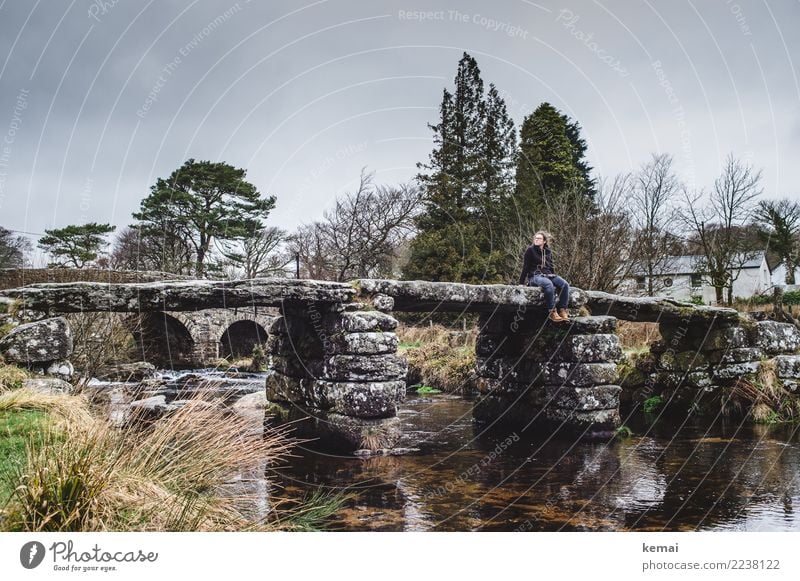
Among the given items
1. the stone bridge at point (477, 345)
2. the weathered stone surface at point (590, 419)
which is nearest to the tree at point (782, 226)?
the stone bridge at point (477, 345)

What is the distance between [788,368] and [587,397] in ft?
14.9

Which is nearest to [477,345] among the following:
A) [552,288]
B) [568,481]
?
[552,288]

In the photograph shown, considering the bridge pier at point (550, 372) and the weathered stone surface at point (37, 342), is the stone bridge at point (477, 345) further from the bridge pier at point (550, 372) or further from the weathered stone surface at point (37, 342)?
the weathered stone surface at point (37, 342)

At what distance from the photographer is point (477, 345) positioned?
1086 centimetres

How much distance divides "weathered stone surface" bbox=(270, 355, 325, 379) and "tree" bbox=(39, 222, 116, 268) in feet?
27.9

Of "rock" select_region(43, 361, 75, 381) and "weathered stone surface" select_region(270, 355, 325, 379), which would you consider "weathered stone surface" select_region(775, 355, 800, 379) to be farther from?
"rock" select_region(43, 361, 75, 381)

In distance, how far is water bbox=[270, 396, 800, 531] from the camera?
15.9 ft

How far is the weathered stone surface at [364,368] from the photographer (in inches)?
297

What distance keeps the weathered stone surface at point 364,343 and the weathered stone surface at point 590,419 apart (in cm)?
347

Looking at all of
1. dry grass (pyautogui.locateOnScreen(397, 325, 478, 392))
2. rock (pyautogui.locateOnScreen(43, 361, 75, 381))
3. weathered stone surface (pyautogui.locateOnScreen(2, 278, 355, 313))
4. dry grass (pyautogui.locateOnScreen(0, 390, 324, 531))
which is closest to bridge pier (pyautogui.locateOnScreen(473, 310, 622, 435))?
dry grass (pyautogui.locateOnScreen(397, 325, 478, 392))

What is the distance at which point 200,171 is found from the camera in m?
18.6

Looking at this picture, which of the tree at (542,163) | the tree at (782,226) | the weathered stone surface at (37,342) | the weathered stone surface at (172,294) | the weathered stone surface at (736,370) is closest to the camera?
the weathered stone surface at (37,342)

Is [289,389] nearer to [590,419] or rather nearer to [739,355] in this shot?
[590,419]
